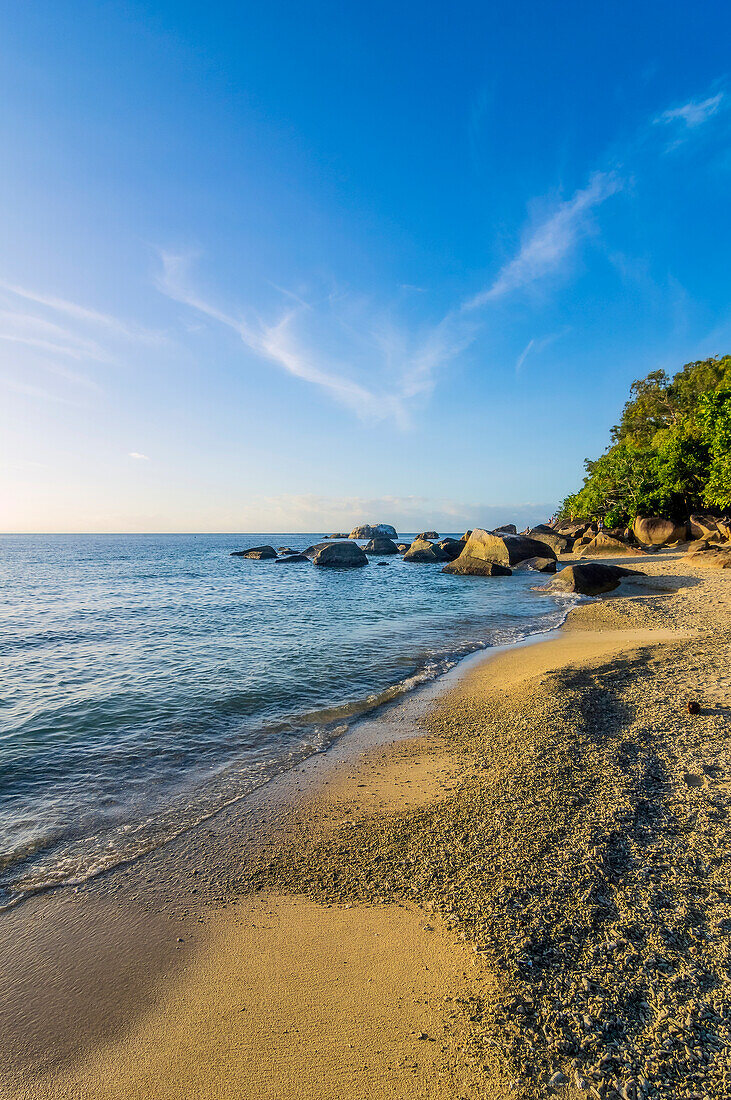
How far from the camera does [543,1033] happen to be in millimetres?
2393

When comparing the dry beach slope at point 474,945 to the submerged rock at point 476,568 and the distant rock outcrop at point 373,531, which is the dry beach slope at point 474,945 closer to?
the submerged rock at point 476,568

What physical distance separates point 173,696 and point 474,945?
7249 millimetres

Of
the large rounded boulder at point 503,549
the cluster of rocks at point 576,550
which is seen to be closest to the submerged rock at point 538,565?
the cluster of rocks at point 576,550

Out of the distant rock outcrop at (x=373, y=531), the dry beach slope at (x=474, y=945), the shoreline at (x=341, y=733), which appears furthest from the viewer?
the distant rock outcrop at (x=373, y=531)

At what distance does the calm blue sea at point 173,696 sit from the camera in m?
5.15

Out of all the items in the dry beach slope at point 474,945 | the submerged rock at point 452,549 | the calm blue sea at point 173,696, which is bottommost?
the calm blue sea at point 173,696

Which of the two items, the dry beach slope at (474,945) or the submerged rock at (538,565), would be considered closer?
the dry beach slope at (474,945)

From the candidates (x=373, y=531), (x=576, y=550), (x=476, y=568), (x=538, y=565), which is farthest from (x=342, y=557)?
(x=373, y=531)

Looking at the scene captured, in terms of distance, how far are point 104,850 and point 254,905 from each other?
190 cm

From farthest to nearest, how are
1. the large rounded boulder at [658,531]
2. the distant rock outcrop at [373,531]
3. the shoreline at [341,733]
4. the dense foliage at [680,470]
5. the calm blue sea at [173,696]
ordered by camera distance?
the distant rock outcrop at [373,531]
the large rounded boulder at [658,531]
the dense foliage at [680,470]
the calm blue sea at [173,696]
the shoreline at [341,733]

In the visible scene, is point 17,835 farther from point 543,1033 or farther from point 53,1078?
point 543,1033

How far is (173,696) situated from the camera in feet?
29.1

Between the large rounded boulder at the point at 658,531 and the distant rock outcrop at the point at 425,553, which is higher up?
the large rounded boulder at the point at 658,531

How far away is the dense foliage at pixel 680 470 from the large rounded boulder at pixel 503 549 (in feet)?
34.5
